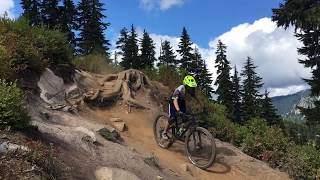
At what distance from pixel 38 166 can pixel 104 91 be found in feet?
30.4

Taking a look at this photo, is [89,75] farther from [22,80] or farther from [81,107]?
[22,80]

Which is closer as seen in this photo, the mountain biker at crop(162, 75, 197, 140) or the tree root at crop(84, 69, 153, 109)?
the mountain biker at crop(162, 75, 197, 140)

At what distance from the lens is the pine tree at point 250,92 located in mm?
59219

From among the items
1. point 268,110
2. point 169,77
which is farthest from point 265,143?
point 268,110

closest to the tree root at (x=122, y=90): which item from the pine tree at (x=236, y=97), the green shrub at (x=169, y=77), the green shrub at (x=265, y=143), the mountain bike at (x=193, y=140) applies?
the green shrub at (x=169, y=77)

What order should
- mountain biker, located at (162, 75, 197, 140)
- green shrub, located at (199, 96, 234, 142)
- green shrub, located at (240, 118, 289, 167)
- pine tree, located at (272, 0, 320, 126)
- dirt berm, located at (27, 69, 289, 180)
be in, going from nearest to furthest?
dirt berm, located at (27, 69, 289, 180)
mountain biker, located at (162, 75, 197, 140)
green shrub, located at (240, 118, 289, 167)
green shrub, located at (199, 96, 234, 142)
pine tree, located at (272, 0, 320, 126)

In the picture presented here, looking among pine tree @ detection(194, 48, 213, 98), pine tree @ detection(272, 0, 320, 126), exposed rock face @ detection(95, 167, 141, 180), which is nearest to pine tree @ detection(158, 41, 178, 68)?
pine tree @ detection(194, 48, 213, 98)

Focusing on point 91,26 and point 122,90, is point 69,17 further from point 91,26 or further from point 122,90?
point 122,90

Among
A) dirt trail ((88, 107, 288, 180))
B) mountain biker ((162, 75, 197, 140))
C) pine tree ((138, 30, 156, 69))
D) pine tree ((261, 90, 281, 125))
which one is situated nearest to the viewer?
dirt trail ((88, 107, 288, 180))

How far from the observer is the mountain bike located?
12906 mm

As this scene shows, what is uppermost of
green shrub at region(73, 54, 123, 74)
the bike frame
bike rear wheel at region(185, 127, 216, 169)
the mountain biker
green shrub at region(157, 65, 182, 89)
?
green shrub at region(73, 54, 123, 74)

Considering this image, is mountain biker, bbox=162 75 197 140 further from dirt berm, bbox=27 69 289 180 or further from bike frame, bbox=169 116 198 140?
dirt berm, bbox=27 69 289 180

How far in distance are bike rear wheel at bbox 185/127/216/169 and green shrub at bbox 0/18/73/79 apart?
16.7ft

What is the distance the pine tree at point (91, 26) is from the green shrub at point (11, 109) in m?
41.4
